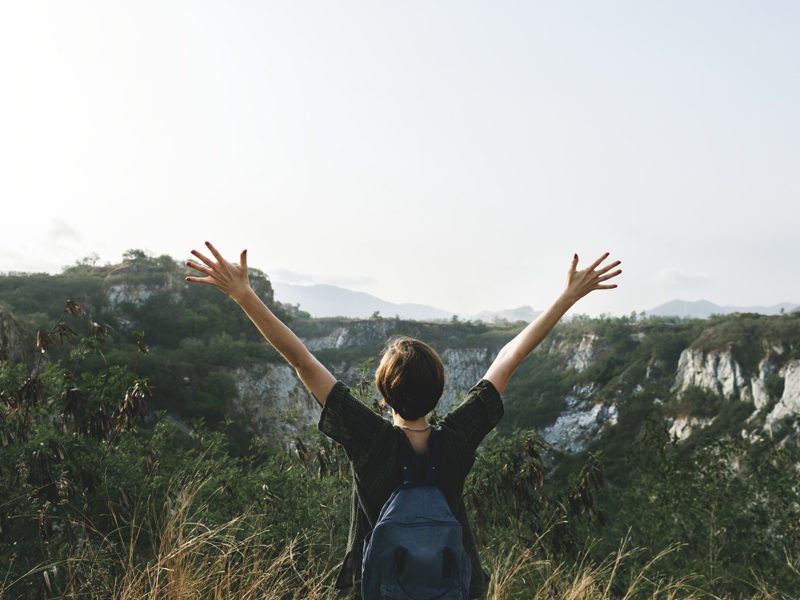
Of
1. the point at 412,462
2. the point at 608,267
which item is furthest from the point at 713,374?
the point at 412,462

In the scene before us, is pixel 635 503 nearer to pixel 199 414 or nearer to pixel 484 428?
pixel 484 428

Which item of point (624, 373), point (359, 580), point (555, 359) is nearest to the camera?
point (359, 580)

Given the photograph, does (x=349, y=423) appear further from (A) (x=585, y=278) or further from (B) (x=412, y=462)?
(A) (x=585, y=278)

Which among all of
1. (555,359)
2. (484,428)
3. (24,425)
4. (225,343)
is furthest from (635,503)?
(555,359)

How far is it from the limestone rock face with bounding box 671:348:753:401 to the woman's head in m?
63.2

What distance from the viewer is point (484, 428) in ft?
6.66

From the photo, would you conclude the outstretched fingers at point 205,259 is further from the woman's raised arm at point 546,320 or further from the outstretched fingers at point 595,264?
the outstretched fingers at point 595,264

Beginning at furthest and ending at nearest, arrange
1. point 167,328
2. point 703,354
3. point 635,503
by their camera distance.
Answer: point 703,354, point 167,328, point 635,503

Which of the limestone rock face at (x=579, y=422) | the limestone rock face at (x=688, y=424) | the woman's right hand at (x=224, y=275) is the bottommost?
the limestone rock face at (x=579, y=422)

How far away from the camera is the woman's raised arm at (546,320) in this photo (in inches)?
85.0

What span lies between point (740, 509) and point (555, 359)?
243 ft

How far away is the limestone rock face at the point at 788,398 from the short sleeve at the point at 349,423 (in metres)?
55.5

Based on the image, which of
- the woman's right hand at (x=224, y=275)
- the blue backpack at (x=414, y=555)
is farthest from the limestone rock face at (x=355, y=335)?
the blue backpack at (x=414, y=555)

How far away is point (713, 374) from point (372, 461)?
66.2 metres
